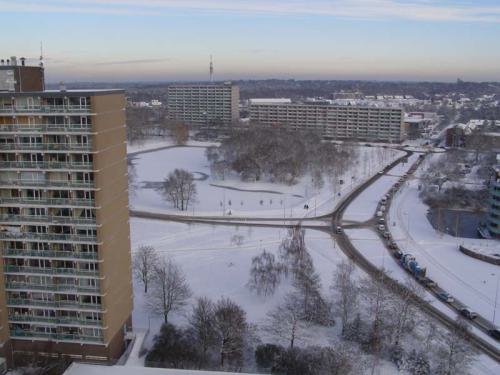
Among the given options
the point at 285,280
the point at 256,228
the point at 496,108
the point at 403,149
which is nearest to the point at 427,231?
the point at 256,228

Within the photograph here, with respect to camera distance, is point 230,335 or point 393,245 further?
point 393,245

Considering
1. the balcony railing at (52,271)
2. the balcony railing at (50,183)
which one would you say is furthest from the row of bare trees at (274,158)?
the balcony railing at (50,183)

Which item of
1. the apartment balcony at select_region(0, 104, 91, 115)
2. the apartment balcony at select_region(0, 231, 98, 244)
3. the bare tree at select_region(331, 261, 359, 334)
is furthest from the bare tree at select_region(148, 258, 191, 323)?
the apartment balcony at select_region(0, 104, 91, 115)

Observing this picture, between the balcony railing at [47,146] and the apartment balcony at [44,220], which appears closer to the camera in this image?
the balcony railing at [47,146]

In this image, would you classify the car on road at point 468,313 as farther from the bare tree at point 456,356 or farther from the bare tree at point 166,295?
the bare tree at point 166,295

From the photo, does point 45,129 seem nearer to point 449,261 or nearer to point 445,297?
point 445,297

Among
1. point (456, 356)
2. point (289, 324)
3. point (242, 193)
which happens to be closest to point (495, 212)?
point (456, 356)
